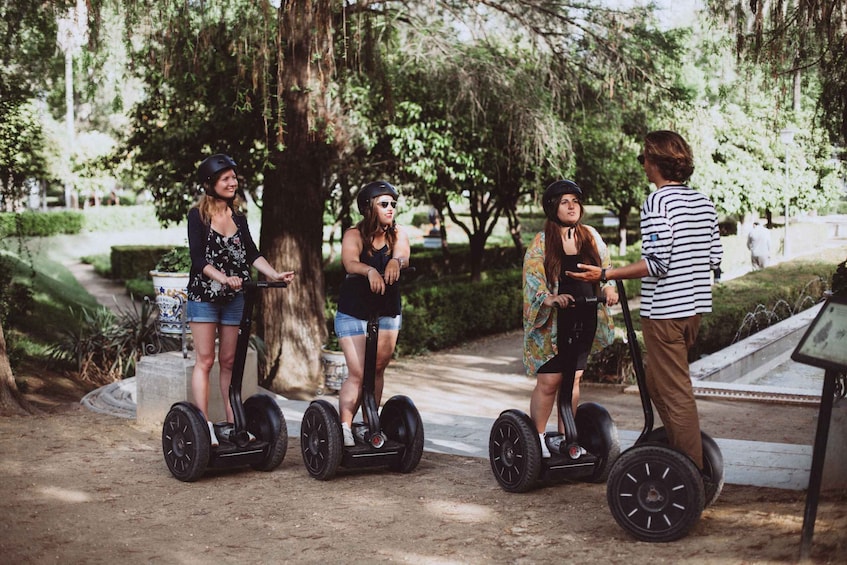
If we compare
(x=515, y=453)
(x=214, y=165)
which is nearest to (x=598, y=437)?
(x=515, y=453)

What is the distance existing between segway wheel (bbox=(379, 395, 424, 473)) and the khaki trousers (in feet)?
5.38

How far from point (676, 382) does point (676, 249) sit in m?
0.59

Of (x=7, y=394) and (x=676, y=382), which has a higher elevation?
(x=676, y=382)

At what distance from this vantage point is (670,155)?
419cm

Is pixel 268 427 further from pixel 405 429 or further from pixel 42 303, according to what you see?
pixel 42 303

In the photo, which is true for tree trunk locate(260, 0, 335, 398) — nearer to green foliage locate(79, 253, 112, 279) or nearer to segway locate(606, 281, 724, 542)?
segway locate(606, 281, 724, 542)

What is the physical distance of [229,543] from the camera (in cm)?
425

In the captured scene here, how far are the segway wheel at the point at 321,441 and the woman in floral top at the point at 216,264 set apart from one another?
1.70 ft

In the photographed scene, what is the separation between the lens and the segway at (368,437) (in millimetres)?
5195

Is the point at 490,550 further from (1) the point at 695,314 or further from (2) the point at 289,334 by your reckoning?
(2) the point at 289,334

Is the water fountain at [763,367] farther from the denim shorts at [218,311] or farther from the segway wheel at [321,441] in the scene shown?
the denim shorts at [218,311]

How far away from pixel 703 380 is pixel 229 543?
6539mm

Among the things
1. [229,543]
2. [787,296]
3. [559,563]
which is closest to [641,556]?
[559,563]

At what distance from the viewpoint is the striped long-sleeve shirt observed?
411cm
